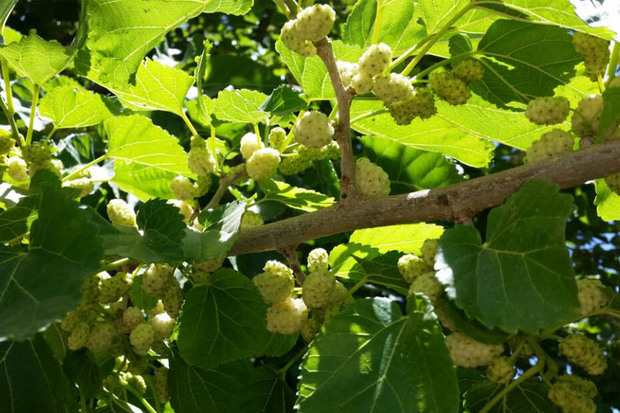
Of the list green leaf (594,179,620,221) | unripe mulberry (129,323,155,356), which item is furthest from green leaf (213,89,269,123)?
green leaf (594,179,620,221)

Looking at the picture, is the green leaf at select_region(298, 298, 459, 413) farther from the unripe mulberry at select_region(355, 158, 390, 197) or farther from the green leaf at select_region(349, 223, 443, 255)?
the green leaf at select_region(349, 223, 443, 255)

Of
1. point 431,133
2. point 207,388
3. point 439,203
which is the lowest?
point 207,388

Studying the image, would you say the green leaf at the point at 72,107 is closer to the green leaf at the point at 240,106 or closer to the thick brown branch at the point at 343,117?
the green leaf at the point at 240,106

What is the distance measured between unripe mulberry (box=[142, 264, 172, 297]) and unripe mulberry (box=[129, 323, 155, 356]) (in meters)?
0.14

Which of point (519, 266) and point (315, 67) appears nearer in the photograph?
point (519, 266)

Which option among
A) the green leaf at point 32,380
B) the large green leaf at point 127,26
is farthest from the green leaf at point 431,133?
the green leaf at point 32,380

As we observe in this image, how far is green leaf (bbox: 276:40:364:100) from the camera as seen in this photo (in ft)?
3.78

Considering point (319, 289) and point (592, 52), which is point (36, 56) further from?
point (592, 52)

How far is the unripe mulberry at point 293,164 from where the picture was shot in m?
1.22

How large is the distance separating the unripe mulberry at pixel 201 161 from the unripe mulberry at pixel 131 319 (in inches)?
9.8

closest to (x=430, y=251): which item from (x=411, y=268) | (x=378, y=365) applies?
(x=411, y=268)

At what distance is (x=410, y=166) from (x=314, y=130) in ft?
2.05

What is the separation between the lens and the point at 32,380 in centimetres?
110

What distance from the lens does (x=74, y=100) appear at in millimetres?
1403
